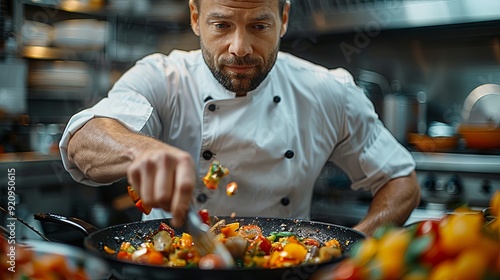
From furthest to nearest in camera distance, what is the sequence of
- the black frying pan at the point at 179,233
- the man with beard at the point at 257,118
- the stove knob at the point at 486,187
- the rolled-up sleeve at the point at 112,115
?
the stove knob at the point at 486,187 → the man with beard at the point at 257,118 → the rolled-up sleeve at the point at 112,115 → the black frying pan at the point at 179,233

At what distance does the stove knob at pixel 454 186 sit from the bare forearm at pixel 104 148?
233cm

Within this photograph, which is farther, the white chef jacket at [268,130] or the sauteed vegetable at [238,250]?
the white chef jacket at [268,130]

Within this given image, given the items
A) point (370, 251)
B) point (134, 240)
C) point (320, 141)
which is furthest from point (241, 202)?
point (370, 251)

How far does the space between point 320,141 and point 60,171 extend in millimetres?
2234

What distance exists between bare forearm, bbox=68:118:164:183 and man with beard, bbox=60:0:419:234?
0.06 metres

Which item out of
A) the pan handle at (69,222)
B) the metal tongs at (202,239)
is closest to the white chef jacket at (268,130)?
the pan handle at (69,222)

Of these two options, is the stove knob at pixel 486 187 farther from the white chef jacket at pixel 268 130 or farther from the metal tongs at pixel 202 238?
the metal tongs at pixel 202 238

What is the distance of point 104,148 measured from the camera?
1.11m

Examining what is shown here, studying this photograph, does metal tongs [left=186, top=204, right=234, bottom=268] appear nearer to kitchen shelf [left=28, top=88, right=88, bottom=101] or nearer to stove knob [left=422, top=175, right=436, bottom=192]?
stove knob [left=422, top=175, right=436, bottom=192]

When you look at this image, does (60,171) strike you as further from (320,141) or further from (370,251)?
(370,251)

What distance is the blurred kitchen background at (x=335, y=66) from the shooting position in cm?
322

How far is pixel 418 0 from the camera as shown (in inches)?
136

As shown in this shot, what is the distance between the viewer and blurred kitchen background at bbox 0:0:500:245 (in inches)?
127

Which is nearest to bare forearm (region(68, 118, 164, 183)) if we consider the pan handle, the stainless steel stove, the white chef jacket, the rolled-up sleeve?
the rolled-up sleeve
